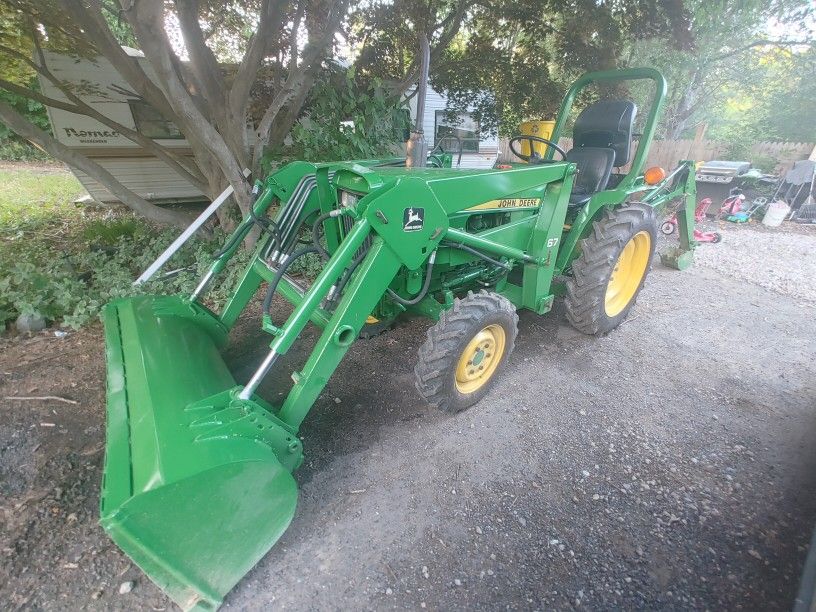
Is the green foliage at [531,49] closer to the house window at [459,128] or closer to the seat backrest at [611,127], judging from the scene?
the house window at [459,128]

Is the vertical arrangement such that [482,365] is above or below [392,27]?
below

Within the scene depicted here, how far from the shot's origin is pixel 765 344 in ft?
11.4

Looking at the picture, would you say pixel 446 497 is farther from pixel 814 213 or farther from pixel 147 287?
pixel 814 213

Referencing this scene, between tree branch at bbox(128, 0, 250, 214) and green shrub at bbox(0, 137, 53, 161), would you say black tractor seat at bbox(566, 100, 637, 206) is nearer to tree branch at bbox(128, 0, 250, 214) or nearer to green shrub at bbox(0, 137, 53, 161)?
tree branch at bbox(128, 0, 250, 214)

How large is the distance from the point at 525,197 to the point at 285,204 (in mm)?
1602

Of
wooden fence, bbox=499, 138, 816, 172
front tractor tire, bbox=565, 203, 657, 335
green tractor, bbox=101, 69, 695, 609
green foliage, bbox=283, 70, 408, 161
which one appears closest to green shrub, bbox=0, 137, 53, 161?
→ green foliage, bbox=283, 70, 408, 161

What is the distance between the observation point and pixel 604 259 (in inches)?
117

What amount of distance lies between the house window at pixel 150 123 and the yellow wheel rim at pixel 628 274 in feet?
23.5

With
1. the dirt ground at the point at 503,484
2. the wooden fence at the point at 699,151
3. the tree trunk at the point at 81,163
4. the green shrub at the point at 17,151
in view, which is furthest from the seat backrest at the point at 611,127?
the green shrub at the point at 17,151

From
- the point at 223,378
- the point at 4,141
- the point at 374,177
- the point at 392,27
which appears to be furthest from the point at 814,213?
the point at 4,141

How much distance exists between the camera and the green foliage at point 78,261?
137 inches

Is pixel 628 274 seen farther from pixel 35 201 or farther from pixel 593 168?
pixel 35 201

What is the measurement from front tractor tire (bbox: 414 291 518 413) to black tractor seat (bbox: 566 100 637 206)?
1.60 metres

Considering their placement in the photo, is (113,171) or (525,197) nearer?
(525,197)
